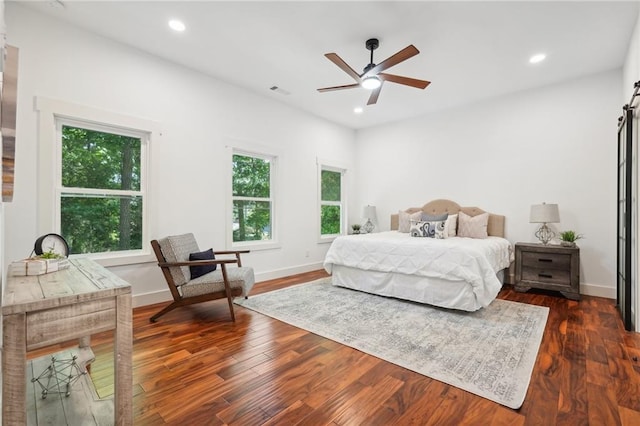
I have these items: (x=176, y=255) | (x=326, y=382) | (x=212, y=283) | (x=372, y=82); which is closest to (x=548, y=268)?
(x=372, y=82)

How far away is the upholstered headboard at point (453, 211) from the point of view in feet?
15.2

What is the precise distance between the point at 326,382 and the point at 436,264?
1942mm

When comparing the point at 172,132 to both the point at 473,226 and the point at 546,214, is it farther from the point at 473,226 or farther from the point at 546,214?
the point at 546,214

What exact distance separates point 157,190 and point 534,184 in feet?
17.0

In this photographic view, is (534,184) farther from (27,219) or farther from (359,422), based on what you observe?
(27,219)

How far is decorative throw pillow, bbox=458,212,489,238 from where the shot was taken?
449 centimetres

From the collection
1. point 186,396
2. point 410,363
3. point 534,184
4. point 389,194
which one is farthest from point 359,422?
point 389,194

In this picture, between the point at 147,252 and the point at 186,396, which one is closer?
the point at 186,396

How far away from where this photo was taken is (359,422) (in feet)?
5.12

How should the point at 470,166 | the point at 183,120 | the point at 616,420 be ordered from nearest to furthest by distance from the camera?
the point at 616,420 < the point at 183,120 < the point at 470,166

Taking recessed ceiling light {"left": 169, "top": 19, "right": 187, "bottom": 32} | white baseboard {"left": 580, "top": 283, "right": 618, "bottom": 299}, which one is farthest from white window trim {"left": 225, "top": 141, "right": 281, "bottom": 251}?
white baseboard {"left": 580, "top": 283, "right": 618, "bottom": 299}

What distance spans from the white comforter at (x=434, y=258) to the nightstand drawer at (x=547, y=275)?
28 centimetres

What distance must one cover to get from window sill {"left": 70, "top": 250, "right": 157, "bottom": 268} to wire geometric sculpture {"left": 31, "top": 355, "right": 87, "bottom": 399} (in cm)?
122

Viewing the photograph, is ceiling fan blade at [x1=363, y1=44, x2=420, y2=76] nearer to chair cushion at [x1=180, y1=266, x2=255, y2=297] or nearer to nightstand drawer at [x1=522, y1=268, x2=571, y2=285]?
chair cushion at [x1=180, y1=266, x2=255, y2=297]
